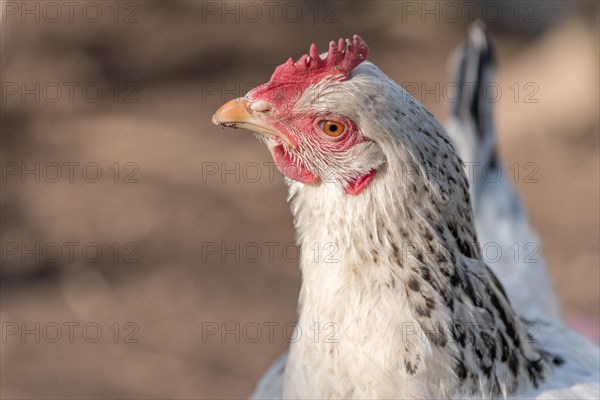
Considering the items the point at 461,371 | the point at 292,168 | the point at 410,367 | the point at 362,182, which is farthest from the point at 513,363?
the point at 292,168

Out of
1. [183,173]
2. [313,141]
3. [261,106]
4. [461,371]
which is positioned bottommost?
[461,371]

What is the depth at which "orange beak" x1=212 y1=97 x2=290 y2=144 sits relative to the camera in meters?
2.26

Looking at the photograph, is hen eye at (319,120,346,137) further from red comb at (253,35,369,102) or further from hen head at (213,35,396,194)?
red comb at (253,35,369,102)

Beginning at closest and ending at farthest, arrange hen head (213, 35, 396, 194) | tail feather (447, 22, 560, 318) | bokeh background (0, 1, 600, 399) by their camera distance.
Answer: hen head (213, 35, 396, 194) → tail feather (447, 22, 560, 318) → bokeh background (0, 1, 600, 399)

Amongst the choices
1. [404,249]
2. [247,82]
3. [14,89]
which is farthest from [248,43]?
[404,249]

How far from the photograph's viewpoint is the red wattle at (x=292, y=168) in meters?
2.29

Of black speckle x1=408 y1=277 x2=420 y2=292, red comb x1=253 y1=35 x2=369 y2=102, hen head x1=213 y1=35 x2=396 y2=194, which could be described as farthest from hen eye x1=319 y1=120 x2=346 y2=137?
black speckle x1=408 y1=277 x2=420 y2=292

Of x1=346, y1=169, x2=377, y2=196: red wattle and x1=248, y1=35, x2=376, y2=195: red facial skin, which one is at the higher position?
x1=248, y1=35, x2=376, y2=195: red facial skin

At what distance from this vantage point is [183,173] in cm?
634

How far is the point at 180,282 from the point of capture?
17.7 ft

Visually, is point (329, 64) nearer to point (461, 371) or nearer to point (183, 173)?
point (461, 371)

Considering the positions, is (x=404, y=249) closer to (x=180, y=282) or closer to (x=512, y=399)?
(x=512, y=399)

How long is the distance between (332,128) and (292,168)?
0.19m

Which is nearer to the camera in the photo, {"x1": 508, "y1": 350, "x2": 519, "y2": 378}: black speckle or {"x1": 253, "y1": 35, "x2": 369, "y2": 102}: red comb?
{"x1": 253, "y1": 35, "x2": 369, "y2": 102}: red comb
